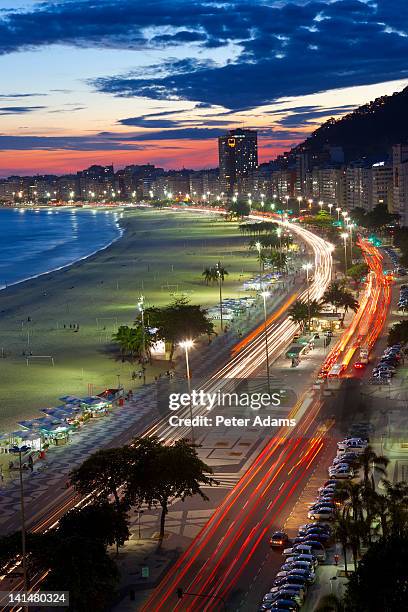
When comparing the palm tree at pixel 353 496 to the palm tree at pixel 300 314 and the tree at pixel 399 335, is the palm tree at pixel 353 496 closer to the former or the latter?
the tree at pixel 399 335

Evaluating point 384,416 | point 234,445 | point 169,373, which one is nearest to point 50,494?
point 234,445

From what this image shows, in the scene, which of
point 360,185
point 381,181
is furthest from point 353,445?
point 360,185

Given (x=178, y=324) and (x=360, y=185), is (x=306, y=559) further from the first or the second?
(x=360, y=185)

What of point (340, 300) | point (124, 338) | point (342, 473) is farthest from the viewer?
point (340, 300)

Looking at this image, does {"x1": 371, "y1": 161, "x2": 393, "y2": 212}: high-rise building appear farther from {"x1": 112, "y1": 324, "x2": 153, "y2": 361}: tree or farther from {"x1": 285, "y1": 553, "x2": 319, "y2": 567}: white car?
{"x1": 285, "y1": 553, "x2": 319, "y2": 567}: white car

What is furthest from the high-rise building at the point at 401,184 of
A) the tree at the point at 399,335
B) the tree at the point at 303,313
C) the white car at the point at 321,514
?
the white car at the point at 321,514

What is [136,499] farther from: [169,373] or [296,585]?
[169,373]

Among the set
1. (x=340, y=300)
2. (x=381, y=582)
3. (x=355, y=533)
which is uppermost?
(x=340, y=300)
